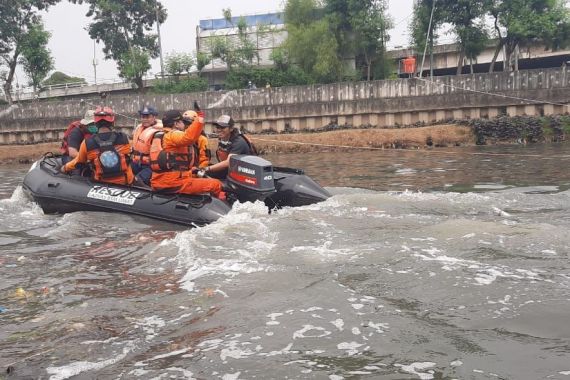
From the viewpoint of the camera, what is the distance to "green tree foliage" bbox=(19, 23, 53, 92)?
3297 cm

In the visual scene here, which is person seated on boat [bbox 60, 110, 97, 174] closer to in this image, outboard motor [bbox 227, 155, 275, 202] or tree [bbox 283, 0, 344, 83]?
outboard motor [bbox 227, 155, 275, 202]

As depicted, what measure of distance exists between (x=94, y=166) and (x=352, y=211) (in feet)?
13.0

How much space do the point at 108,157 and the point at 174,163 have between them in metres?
1.43

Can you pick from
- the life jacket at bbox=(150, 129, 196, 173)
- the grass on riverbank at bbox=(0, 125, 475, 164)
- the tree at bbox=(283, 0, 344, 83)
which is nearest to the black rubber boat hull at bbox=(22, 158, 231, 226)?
the life jacket at bbox=(150, 129, 196, 173)

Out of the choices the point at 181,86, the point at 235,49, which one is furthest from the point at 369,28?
the point at 181,86

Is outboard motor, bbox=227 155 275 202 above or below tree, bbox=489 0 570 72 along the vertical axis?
below

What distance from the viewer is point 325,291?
14.2ft

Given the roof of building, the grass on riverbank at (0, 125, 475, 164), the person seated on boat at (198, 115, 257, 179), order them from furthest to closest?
the roof of building, the grass on riverbank at (0, 125, 475, 164), the person seated on boat at (198, 115, 257, 179)

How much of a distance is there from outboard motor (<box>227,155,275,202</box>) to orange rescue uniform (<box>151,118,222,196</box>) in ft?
1.01

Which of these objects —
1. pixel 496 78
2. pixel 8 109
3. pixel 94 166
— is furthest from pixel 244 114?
pixel 94 166

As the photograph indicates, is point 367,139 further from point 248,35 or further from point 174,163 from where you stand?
point 248,35

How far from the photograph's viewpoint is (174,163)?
7.11m

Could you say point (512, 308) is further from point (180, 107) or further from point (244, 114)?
point (180, 107)

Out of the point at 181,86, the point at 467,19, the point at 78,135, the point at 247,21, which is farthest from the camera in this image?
the point at 247,21
